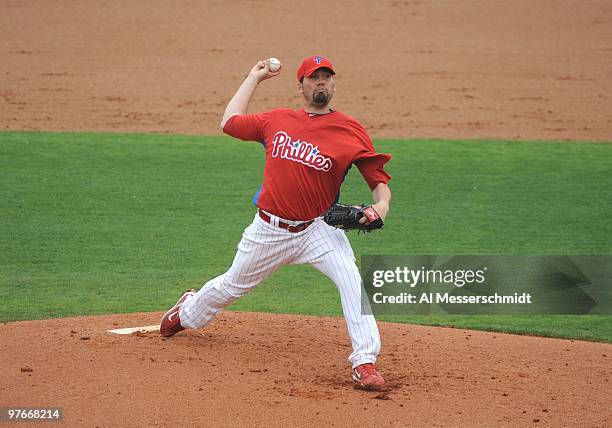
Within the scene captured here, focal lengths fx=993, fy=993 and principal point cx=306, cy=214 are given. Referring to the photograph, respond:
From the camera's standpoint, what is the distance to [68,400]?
4895 millimetres

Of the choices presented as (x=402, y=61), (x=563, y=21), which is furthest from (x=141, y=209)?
(x=563, y=21)

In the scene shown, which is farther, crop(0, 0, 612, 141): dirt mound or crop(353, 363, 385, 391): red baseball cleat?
crop(0, 0, 612, 141): dirt mound

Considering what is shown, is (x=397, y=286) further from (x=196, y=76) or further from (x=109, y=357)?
(x=196, y=76)

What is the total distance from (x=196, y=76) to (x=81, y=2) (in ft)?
15.0

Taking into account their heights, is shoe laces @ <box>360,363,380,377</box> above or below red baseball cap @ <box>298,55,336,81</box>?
below

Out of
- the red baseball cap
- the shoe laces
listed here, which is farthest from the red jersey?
the shoe laces

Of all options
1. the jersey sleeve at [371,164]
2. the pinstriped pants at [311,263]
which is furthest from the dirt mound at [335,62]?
the jersey sleeve at [371,164]

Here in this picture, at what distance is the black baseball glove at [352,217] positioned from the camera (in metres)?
5.15

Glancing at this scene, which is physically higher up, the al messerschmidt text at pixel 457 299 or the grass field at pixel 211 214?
the grass field at pixel 211 214

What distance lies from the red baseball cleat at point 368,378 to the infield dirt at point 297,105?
6cm

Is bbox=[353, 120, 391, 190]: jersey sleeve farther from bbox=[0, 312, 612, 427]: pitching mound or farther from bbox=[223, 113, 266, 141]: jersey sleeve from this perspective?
bbox=[0, 312, 612, 427]: pitching mound

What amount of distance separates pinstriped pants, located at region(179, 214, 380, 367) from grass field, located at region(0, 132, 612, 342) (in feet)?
7.16

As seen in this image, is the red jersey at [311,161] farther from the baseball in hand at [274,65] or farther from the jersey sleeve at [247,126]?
the baseball in hand at [274,65]

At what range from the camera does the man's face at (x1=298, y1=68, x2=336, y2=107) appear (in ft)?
17.7
